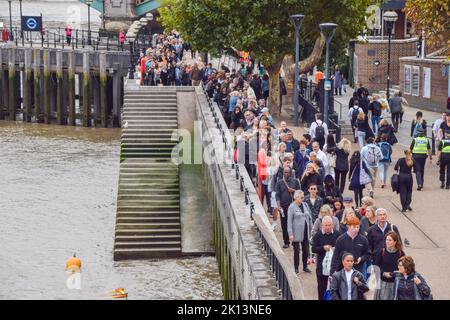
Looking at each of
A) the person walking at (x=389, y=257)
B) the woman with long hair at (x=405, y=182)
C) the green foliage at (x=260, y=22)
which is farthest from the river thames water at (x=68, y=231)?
the person walking at (x=389, y=257)

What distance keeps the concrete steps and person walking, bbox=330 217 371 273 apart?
45.6ft

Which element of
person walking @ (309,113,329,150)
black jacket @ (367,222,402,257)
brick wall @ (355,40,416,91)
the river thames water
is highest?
brick wall @ (355,40,416,91)

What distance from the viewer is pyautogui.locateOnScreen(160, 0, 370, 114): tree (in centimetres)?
3969

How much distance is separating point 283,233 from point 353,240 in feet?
16.6

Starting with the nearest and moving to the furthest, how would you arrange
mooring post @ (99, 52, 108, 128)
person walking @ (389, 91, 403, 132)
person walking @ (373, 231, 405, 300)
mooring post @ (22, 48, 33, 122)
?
1. person walking @ (373, 231, 405, 300)
2. person walking @ (389, 91, 403, 132)
3. mooring post @ (99, 52, 108, 128)
4. mooring post @ (22, 48, 33, 122)

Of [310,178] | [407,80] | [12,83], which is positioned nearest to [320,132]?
[310,178]

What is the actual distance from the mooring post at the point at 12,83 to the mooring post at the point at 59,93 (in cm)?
308

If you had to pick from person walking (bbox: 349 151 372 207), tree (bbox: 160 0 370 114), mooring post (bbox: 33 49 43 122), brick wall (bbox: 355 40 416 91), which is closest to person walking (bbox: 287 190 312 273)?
person walking (bbox: 349 151 372 207)

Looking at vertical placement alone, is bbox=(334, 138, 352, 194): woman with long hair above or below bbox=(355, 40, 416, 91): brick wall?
below

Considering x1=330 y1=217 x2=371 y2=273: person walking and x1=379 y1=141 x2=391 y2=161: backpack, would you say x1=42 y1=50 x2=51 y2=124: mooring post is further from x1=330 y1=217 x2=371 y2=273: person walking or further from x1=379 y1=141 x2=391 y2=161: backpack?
x1=330 y1=217 x2=371 y2=273: person walking

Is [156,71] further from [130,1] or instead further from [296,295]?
[130,1]

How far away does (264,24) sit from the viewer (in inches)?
1585

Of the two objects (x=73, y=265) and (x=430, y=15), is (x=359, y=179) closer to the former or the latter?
(x=73, y=265)

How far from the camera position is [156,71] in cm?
4500
